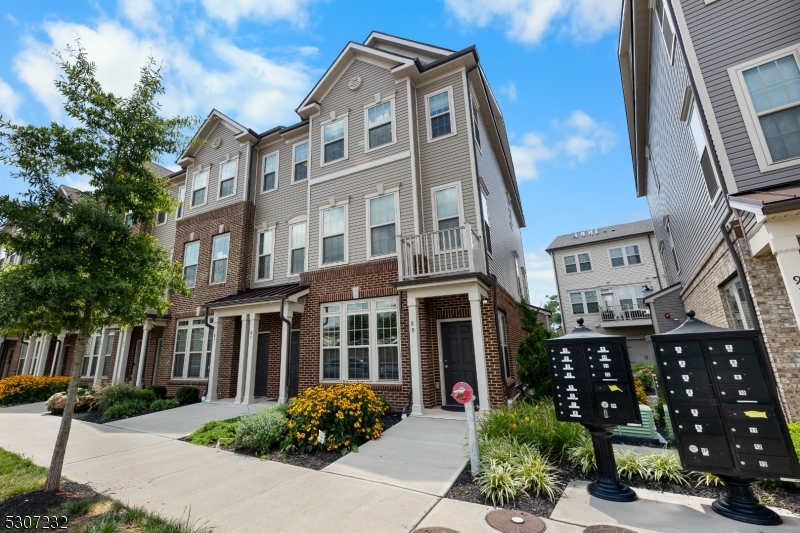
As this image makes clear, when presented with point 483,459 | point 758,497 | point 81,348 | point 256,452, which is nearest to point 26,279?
point 81,348

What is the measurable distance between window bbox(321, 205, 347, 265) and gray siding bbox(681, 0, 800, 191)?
29.8ft

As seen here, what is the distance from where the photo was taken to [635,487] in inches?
166

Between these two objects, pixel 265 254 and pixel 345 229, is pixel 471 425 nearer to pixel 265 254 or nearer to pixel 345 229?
pixel 345 229

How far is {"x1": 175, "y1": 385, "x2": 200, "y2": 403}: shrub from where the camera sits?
1149cm

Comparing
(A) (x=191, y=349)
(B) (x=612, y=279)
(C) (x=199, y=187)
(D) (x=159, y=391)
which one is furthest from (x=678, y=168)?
(D) (x=159, y=391)

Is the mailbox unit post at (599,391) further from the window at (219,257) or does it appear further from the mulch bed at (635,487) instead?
the window at (219,257)

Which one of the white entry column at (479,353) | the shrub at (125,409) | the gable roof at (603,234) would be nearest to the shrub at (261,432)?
the white entry column at (479,353)

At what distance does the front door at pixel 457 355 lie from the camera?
→ 351 inches

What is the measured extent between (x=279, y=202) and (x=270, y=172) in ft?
5.13

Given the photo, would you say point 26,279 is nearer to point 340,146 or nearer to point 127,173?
point 127,173

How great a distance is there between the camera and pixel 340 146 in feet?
39.1

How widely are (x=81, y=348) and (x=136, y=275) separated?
127 centimetres

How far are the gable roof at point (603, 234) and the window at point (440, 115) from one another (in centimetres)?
1889

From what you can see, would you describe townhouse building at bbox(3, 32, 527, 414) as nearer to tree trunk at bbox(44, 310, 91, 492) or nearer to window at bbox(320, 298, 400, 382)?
window at bbox(320, 298, 400, 382)
